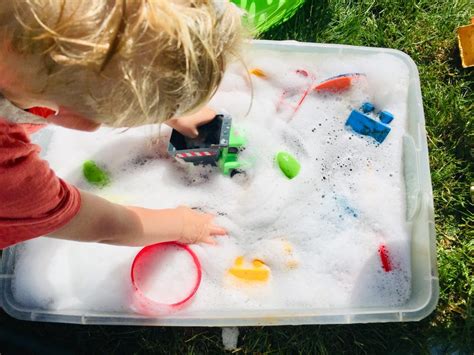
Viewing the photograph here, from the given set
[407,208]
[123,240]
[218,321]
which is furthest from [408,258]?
[123,240]

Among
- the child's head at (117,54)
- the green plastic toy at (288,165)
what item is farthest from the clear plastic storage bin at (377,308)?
the child's head at (117,54)

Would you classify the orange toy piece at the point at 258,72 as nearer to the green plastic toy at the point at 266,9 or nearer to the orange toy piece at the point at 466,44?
the green plastic toy at the point at 266,9

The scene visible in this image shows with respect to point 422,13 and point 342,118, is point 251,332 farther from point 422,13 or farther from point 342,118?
A: point 422,13

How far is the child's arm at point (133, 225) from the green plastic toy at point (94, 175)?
22cm

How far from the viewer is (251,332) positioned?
1.25 meters

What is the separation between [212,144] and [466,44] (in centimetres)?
72

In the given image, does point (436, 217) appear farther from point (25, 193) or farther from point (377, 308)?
point (25, 193)

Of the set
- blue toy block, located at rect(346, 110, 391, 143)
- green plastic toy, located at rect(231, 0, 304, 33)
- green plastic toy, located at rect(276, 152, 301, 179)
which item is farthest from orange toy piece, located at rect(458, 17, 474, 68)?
green plastic toy, located at rect(276, 152, 301, 179)

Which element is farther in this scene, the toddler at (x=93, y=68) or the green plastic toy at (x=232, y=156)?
the green plastic toy at (x=232, y=156)

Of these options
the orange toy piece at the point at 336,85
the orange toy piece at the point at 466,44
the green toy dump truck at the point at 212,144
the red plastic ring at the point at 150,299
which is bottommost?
the red plastic ring at the point at 150,299

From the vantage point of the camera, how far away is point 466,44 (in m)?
1.48

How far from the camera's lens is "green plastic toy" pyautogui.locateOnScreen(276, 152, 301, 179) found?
1.36 meters

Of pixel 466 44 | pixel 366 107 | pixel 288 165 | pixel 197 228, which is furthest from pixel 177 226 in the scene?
pixel 466 44

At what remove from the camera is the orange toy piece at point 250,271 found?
1.26m
